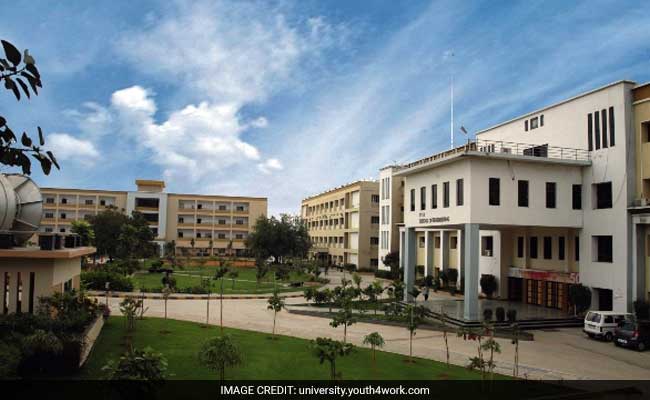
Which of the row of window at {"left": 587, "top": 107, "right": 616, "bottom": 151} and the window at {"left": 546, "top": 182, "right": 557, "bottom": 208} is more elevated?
the row of window at {"left": 587, "top": 107, "right": 616, "bottom": 151}

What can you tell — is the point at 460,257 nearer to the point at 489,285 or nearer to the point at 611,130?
the point at 489,285

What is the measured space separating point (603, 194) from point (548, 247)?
658 cm

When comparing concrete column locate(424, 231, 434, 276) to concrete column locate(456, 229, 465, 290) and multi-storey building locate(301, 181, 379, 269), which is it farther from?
multi-storey building locate(301, 181, 379, 269)

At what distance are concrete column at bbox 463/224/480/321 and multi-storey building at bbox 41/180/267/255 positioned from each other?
58322mm

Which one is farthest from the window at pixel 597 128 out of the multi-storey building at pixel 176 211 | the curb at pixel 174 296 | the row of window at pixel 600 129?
the multi-storey building at pixel 176 211

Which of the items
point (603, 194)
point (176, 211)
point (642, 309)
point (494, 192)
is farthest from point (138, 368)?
point (176, 211)

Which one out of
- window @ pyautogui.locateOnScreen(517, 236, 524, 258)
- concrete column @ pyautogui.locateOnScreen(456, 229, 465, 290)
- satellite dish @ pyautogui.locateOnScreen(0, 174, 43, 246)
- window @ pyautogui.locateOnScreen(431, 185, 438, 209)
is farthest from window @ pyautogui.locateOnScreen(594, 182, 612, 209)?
satellite dish @ pyautogui.locateOnScreen(0, 174, 43, 246)

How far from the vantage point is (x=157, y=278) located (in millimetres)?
49844

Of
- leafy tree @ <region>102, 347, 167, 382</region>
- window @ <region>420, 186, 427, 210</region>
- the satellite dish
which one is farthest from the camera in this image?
window @ <region>420, 186, 427, 210</region>

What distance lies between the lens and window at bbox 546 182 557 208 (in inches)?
1230

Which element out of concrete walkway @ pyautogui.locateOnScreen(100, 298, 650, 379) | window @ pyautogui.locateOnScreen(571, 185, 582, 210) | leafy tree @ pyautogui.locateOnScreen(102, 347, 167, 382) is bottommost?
concrete walkway @ pyautogui.locateOnScreen(100, 298, 650, 379)

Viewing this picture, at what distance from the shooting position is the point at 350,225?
7638 centimetres

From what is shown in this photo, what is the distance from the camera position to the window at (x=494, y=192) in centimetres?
2981

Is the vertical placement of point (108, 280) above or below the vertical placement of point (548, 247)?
below
